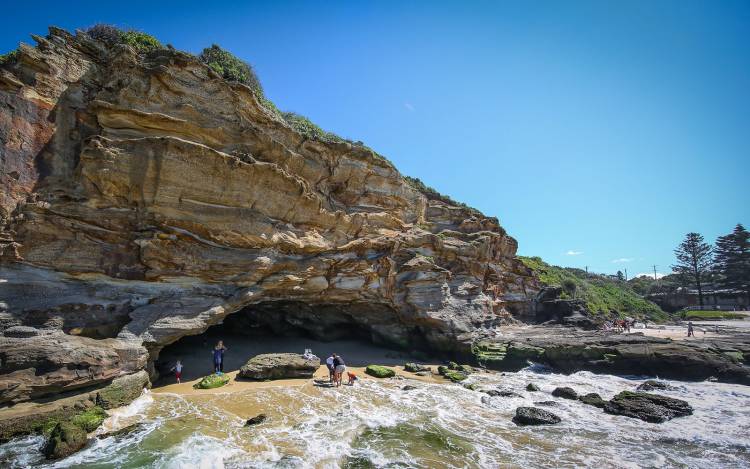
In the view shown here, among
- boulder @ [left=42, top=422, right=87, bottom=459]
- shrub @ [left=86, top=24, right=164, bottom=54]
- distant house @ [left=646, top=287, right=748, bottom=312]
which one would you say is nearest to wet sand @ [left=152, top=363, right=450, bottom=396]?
boulder @ [left=42, top=422, right=87, bottom=459]

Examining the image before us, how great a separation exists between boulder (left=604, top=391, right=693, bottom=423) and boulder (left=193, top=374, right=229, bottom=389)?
51.3 ft

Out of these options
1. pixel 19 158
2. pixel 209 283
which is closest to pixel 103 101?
pixel 19 158

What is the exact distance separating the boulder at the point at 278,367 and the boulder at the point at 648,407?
42.1ft

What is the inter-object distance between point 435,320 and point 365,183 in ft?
32.9

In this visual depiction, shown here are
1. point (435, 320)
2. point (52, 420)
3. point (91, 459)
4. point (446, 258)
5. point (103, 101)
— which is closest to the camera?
point (91, 459)

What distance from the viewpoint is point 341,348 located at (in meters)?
22.5

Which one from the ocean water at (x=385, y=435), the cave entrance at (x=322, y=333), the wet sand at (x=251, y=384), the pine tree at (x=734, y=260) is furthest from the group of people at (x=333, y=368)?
the pine tree at (x=734, y=260)

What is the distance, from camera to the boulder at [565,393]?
15.4 meters

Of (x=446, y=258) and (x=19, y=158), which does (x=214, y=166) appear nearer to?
(x=19, y=158)

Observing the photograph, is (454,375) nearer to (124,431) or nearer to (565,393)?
(565,393)

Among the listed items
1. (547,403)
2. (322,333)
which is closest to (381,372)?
(322,333)

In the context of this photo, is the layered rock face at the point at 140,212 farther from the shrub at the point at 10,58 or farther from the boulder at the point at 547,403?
the boulder at the point at 547,403

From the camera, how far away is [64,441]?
8.43 metres

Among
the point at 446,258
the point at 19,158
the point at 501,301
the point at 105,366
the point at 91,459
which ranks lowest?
the point at 91,459
